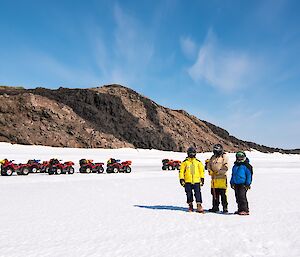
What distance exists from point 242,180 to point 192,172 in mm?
1310

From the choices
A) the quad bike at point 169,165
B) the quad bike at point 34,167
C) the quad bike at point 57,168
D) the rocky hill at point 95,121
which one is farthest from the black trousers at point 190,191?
the rocky hill at point 95,121

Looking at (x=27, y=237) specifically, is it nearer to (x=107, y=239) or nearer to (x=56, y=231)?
(x=56, y=231)

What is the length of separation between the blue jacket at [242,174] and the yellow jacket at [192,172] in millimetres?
886

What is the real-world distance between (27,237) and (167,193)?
26.5 ft

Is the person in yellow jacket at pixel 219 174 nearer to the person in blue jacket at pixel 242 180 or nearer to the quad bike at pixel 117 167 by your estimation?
the person in blue jacket at pixel 242 180

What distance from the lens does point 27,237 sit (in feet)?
22.0

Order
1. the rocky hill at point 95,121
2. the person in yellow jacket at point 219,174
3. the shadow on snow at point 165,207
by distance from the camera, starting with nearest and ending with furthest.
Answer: the person in yellow jacket at point 219,174, the shadow on snow at point 165,207, the rocky hill at point 95,121

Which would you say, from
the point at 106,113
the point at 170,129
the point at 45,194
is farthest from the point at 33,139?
the point at 45,194

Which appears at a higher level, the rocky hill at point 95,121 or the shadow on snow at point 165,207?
the rocky hill at point 95,121

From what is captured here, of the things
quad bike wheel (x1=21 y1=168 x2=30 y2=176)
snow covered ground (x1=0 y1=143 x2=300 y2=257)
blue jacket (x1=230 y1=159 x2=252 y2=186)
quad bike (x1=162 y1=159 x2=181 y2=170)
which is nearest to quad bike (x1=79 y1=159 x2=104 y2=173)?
quad bike wheel (x1=21 y1=168 x2=30 y2=176)

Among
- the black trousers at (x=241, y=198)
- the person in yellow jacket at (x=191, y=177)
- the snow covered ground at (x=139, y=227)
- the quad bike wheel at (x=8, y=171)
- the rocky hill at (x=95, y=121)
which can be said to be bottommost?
the snow covered ground at (x=139, y=227)

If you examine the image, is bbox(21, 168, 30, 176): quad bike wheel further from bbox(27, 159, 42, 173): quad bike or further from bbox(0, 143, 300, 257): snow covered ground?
bbox(0, 143, 300, 257): snow covered ground

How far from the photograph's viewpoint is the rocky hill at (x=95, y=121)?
182ft

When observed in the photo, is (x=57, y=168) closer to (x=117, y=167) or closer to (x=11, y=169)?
(x=11, y=169)
